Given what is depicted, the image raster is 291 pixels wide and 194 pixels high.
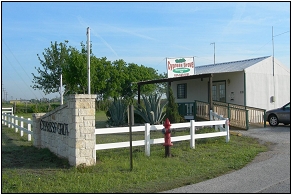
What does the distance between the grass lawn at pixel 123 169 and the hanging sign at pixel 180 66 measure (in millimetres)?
9205

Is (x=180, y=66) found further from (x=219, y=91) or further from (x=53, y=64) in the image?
(x=53, y=64)

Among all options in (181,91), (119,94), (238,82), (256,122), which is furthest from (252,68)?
(119,94)

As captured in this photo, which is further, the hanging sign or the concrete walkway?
the hanging sign

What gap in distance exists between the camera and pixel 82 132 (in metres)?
9.02

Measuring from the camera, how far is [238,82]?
65.4ft

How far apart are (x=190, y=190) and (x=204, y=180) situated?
0.95m

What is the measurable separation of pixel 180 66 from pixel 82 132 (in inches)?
500

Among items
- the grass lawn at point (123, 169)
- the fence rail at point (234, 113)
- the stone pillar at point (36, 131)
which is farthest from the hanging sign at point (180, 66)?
the stone pillar at point (36, 131)

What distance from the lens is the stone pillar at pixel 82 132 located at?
891 cm

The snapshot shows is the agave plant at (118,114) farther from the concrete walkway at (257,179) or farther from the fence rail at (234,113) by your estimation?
the concrete walkway at (257,179)

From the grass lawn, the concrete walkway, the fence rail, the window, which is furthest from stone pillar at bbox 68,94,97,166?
the window

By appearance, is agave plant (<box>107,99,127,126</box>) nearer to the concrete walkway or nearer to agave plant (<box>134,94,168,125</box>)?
agave plant (<box>134,94,168,125</box>)

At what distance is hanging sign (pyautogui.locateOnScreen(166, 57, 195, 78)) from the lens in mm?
20750

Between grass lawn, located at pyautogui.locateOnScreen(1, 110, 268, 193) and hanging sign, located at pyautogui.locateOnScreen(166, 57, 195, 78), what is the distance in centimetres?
921
